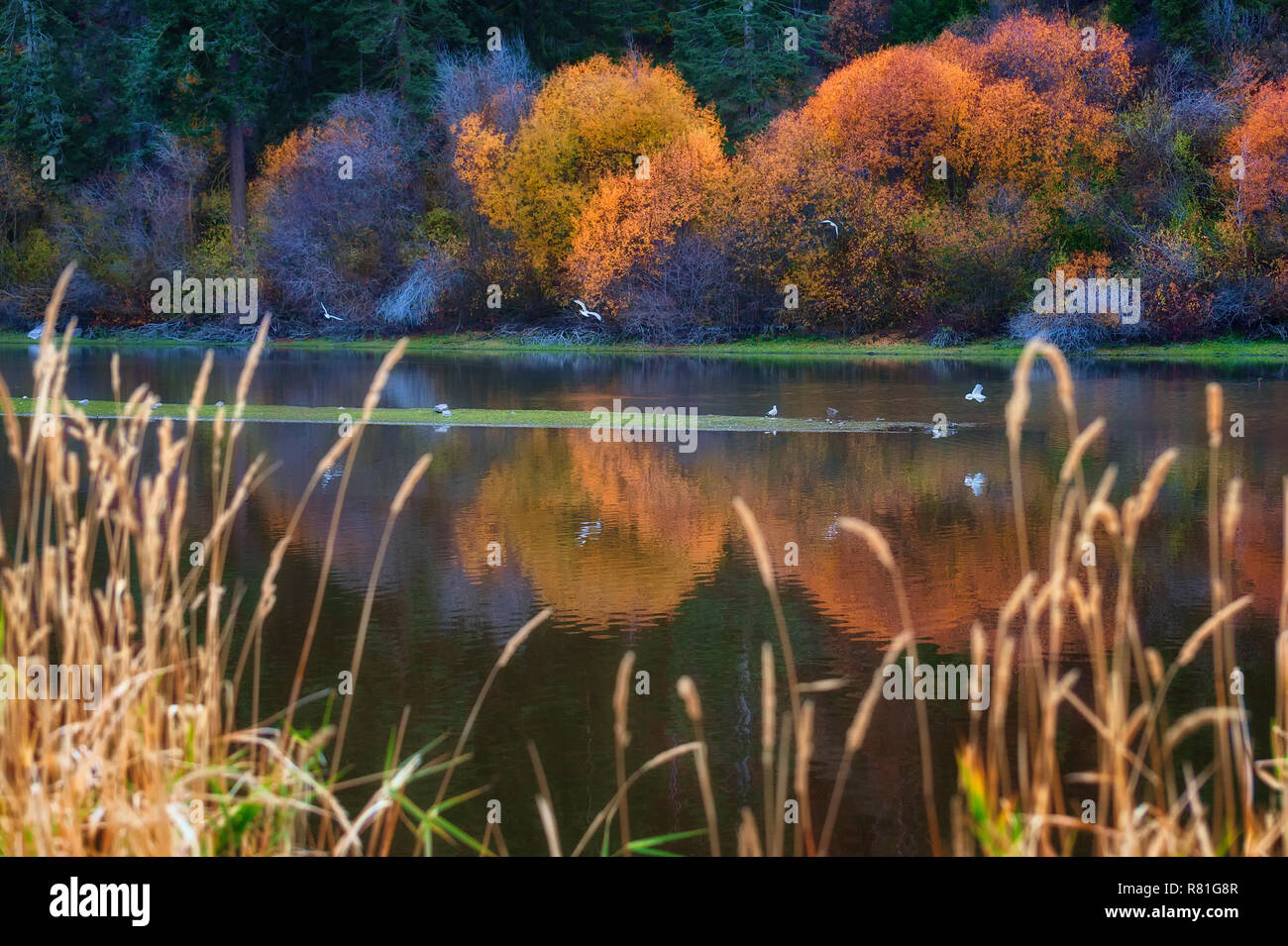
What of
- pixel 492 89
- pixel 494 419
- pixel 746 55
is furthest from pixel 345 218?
pixel 494 419

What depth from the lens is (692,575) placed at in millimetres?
13859

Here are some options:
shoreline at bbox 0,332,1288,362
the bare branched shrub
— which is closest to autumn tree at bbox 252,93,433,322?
shoreline at bbox 0,332,1288,362

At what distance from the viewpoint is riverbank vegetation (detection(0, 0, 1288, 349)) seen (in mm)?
44781

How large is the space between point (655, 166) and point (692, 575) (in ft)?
119

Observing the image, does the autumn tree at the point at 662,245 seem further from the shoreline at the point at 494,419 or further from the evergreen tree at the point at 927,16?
the shoreline at the point at 494,419

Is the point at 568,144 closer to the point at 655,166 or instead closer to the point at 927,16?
the point at 655,166

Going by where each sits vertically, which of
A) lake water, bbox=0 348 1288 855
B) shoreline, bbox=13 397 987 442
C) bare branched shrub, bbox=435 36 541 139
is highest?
bare branched shrub, bbox=435 36 541 139

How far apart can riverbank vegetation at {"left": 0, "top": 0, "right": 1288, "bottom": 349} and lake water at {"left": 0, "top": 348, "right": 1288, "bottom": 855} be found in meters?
16.4

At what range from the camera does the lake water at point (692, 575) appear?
28.7 ft

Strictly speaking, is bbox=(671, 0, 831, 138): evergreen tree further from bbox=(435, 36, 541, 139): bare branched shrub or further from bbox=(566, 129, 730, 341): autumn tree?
bbox=(566, 129, 730, 341): autumn tree

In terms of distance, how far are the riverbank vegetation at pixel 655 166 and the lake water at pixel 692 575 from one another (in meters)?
16.4

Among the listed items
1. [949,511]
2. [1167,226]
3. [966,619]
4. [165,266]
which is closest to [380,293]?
[165,266]

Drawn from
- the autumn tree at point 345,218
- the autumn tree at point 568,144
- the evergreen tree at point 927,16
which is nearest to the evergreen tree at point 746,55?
the evergreen tree at point 927,16
